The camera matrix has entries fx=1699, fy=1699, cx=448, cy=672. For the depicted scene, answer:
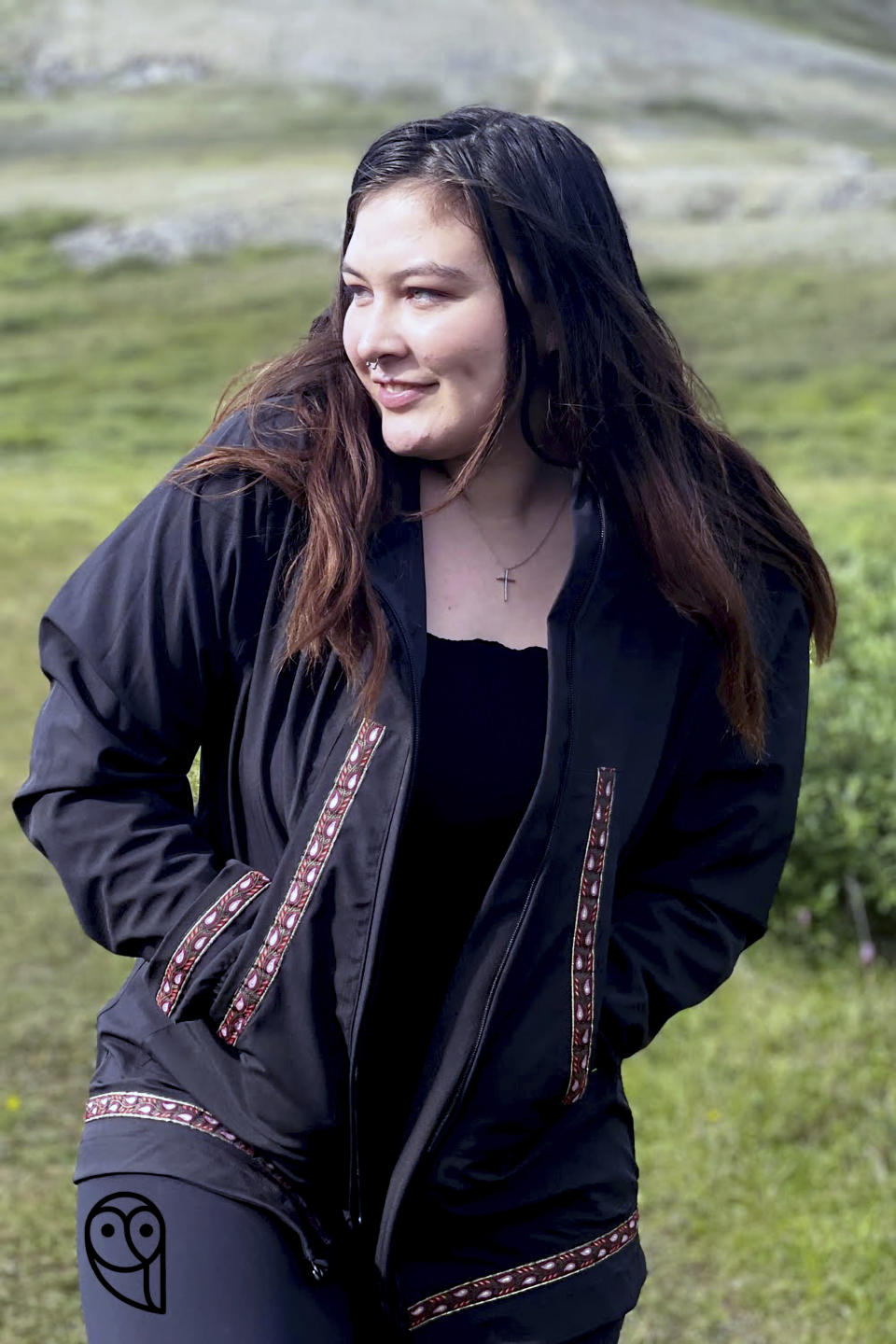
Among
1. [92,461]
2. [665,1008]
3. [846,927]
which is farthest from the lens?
[92,461]

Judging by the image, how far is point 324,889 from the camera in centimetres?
157

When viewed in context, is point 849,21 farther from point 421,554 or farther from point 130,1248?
point 130,1248

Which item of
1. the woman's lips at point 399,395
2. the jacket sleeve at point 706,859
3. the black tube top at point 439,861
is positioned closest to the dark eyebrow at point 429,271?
the woman's lips at point 399,395

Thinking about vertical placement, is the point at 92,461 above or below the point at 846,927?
below

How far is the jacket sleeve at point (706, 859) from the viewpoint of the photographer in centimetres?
184

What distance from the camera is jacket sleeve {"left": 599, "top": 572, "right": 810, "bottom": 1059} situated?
1.84 metres

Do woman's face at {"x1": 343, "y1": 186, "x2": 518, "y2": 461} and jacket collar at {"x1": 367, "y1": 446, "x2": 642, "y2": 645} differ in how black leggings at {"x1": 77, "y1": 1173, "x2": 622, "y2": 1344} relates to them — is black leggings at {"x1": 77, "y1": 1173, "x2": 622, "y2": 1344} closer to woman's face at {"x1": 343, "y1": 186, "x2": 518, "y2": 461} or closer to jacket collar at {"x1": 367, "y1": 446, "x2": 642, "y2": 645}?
jacket collar at {"x1": 367, "y1": 446, "x2": 642, "y2": 645}

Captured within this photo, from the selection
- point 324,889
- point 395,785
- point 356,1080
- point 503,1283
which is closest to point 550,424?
point 395,785

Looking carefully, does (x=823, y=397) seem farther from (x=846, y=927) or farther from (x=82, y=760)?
(x=82, y=760)

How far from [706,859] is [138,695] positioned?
2.14ft

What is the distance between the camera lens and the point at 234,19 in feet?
38.3

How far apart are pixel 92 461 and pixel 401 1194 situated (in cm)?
886

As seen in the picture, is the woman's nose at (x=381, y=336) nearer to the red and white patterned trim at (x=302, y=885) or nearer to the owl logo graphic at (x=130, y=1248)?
A: the red and white patterned trim at (x=302, y=885)

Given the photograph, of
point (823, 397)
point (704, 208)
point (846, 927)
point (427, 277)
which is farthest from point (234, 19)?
point (427, 277)
